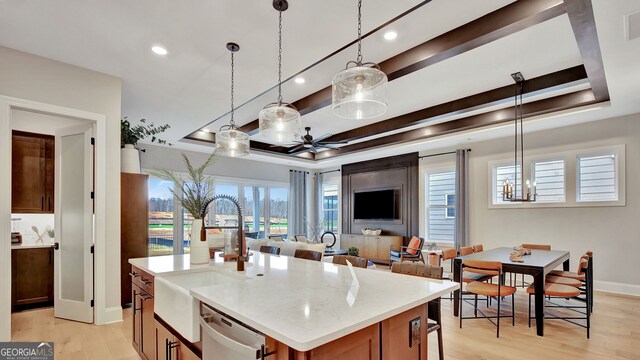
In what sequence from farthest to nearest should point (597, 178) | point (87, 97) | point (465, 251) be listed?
1. point (597, 178)
2. point (465, 251)
3. point (87, 97)

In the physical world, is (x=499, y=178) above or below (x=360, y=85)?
below

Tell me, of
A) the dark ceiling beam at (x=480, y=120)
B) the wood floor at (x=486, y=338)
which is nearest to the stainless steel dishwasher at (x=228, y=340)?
the wood floor at (x=486, y=338)

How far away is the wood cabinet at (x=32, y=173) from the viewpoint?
4293 millimetres

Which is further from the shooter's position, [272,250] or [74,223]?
[272,250]

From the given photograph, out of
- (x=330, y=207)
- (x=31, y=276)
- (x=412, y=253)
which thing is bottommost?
(x=412, y=253)

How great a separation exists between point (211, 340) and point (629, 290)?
646cm

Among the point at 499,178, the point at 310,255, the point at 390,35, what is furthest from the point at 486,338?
the point at 499,178

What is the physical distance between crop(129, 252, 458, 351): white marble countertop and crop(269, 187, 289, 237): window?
6.78 metres

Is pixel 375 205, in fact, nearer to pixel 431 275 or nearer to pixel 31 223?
pixel 431 275

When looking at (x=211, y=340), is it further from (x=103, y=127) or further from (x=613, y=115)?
(x=613, y=115)

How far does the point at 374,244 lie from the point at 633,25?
6384 mm

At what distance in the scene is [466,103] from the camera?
474 centimetres

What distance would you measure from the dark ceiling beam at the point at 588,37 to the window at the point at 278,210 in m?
7.43

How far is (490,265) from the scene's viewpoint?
11.4 feet
